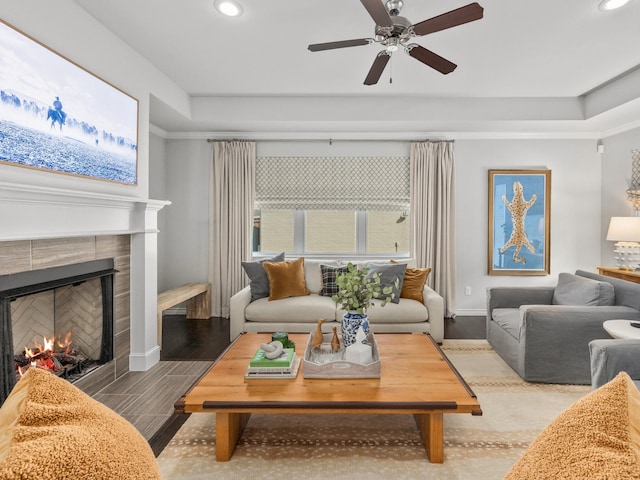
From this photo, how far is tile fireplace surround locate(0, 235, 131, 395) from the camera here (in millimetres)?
2027

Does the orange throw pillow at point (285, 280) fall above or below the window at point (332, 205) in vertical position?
below

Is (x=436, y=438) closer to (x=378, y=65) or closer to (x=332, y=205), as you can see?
(x=378, y=65)

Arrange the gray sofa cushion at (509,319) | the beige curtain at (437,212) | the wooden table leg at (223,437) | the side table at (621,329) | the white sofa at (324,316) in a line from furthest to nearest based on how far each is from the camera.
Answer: the beige curtain at (437,212) → the white sofa at (324,316) → the gray sofa cushion at (509,319) → the side table at (621,329) → the wooden table leg at (223,437)

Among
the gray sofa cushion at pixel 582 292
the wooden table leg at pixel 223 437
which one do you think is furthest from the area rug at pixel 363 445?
the gray sofa cushion at pixel 582 292

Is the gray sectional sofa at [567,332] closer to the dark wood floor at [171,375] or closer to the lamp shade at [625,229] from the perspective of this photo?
the dark wood floor at [171,375]

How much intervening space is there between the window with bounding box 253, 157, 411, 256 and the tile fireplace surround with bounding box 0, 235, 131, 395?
2149 millimetres

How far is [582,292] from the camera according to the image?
3021 millimetres

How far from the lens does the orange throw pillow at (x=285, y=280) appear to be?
3.78 m

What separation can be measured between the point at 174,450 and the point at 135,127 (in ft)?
8.08

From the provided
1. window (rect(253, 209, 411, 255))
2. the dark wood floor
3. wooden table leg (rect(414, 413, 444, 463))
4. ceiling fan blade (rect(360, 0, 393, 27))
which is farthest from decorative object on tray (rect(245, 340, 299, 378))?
window (rect(253, 209, 411, 255))

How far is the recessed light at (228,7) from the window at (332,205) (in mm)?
2378

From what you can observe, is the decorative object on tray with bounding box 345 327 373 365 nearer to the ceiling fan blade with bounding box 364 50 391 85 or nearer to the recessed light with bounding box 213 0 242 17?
the ceiling fan blade with bounding box 364 50 391 85

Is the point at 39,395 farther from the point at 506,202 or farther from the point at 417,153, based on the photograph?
the point at 506,202

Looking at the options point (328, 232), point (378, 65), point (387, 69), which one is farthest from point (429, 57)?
point (328, 232)
